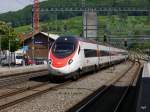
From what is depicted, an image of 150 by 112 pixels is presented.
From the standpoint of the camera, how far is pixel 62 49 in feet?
97.0

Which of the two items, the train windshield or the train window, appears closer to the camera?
the train windshield

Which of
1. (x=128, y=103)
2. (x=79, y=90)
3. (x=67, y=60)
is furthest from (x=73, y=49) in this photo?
(x=128, y=103)

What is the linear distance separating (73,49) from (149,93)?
1325 cm

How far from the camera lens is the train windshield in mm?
29009

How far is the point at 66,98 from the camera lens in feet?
68.1

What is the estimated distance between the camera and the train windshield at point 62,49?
2901cm

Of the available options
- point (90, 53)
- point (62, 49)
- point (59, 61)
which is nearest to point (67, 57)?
point (59, 61)

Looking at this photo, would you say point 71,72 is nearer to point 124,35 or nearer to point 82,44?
point 82,44

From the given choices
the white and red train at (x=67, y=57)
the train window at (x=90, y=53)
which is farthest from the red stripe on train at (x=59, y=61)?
the train window at (x=90, y=53)

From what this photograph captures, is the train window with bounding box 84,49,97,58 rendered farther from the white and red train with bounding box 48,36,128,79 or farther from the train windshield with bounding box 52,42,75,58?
the train windshield with bounding box 52,42,75,58

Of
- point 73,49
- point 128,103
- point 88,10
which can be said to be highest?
point 88,10

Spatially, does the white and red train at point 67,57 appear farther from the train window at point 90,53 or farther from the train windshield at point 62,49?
the train window at point 90,53

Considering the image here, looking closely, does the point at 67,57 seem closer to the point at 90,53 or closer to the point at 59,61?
the point at 59,61

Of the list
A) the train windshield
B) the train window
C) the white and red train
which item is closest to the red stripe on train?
the white and red train
